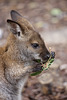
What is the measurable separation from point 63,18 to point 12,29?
4683 millimetres

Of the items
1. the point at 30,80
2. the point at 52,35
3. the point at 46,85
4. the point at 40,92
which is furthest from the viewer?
the point at 52,35

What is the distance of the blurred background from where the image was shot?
4.88 m

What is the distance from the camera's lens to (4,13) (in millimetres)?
8922

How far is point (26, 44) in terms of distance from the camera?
4.00 metres

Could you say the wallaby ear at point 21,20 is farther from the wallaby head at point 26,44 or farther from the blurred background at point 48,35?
the blurred background at point 48,35

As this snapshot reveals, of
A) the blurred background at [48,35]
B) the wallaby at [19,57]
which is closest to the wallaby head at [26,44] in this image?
the wallaby at [19,57]

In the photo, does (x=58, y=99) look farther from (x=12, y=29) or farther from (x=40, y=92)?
(x=12, y=29)

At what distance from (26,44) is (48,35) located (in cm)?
346

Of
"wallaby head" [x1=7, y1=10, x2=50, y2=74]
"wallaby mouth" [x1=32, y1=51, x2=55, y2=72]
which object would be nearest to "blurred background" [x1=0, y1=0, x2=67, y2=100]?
"wallaby mouth" [x1=32, y1=51, x2=55, y2=72]

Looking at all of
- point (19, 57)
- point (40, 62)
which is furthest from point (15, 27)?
point (40, 62)

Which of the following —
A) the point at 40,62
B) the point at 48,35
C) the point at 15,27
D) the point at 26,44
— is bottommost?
the point at 48,35

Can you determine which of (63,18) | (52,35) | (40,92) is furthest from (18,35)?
(63,18)

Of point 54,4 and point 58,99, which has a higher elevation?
point 54,4

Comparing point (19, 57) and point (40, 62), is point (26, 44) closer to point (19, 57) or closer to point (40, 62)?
point (19, 57)
